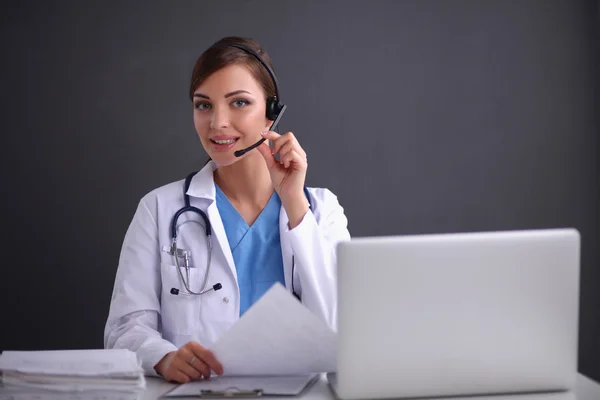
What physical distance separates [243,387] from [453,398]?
37cm

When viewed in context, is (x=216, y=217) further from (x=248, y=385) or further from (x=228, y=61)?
(x=248, y=385)

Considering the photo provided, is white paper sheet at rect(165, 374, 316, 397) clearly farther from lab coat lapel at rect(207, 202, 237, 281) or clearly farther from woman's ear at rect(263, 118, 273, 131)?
woman's ear at rect(263, 118, 273, 131)

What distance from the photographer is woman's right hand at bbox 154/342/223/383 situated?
52.9 inches

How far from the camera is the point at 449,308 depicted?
114 cm

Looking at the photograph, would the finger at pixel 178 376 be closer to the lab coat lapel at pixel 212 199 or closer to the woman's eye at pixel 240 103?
the lab coat lapel at pixel 212 199

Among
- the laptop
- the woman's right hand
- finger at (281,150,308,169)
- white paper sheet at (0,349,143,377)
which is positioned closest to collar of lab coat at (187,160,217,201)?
finger at (281,150,308,169)

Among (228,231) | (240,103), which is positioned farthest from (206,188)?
(240,103)

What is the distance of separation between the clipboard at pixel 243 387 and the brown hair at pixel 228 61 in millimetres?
1000

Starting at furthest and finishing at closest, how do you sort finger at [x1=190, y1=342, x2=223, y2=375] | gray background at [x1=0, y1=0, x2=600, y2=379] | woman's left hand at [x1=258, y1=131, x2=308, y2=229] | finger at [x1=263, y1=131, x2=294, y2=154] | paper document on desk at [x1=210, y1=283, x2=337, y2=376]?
gray background at [x1=0, y1=0, x2=600, y2=379] < woman's left hand at [x1=258, y1=131, x2=308, y2=229] < finger at [x1=263, y1=131, x2=294, y2=154] < finger at [x1=190, y1=342, x2=223, y2=375] < paper document on desk at [x1=210, y1=283, x2=337, y2=376]

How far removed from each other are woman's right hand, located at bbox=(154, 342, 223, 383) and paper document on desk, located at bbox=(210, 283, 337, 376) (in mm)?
18

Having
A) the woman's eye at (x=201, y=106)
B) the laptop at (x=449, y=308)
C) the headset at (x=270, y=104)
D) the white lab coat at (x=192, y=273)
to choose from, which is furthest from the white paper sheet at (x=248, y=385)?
the woman's eye at (x=201, y=106)

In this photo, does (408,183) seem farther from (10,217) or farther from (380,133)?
(10,217)

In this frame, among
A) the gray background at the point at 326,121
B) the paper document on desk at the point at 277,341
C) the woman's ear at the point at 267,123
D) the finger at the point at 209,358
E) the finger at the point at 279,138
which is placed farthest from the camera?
the gray background at the point at 326,121

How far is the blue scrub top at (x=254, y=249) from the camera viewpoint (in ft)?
6.73
